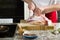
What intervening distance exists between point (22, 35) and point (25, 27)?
0.70 ft

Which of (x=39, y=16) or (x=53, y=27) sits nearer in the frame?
(x=53, y=27)

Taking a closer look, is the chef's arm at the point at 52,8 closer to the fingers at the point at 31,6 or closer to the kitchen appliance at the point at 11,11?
the fingers at the point at 31,6

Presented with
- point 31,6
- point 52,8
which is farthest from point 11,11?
point 52,8

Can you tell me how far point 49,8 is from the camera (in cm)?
156

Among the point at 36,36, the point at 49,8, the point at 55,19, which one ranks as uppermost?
the point at 49,8

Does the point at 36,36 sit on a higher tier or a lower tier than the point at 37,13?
lower

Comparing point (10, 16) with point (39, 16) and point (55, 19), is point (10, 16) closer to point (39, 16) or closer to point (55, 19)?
point (39, 16)

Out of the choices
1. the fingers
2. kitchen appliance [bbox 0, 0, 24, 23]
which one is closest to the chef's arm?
the fingers

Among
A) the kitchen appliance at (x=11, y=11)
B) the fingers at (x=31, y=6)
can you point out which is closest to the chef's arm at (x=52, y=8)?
the fingers at (x=31, y=6)

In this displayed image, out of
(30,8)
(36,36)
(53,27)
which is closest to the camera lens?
(36,36)

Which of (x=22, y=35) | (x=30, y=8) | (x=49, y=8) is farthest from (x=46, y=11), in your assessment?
(x=22, y=35)

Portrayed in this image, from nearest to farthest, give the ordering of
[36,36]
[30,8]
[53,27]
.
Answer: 1. [36,36]
2. [53,27]
3. [30,8]

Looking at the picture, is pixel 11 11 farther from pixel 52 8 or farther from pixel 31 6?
pixel 52 8

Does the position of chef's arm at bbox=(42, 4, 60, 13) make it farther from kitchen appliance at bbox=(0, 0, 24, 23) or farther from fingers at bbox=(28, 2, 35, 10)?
kitchen appliance at bbox=(0, 0, 24, 23)
